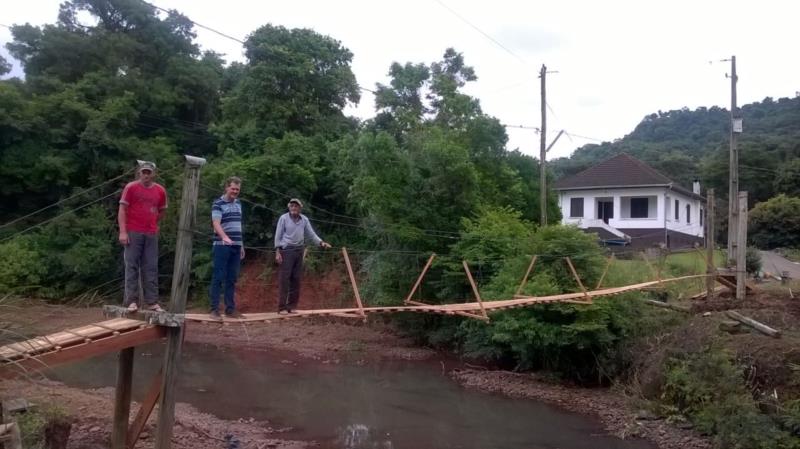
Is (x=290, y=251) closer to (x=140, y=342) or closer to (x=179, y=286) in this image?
(x=179, y=286)

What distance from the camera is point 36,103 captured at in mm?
16781

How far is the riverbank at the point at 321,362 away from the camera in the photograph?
22.9 ft

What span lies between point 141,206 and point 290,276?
147cm

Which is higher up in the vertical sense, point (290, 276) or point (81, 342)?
point (290, 276)

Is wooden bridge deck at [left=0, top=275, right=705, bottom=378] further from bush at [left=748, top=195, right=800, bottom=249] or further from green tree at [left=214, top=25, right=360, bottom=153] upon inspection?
bush at [left=748, top=195, right=800, bottom=249]

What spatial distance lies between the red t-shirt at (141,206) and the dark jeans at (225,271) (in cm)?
54

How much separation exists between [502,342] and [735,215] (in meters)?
4.64

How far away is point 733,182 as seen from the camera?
12.5 metres

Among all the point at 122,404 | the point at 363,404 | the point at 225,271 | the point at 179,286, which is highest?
the point at 225,271

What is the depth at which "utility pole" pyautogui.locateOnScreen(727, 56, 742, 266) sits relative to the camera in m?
11.4

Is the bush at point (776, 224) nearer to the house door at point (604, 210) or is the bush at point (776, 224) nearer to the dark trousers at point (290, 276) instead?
the house door at point (604, 210)

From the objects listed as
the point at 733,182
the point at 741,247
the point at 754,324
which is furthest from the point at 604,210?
the point at 754,324

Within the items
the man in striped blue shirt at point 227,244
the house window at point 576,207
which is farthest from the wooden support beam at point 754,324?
the house window at point 576,207

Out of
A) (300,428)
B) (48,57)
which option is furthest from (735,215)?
(48,57)
